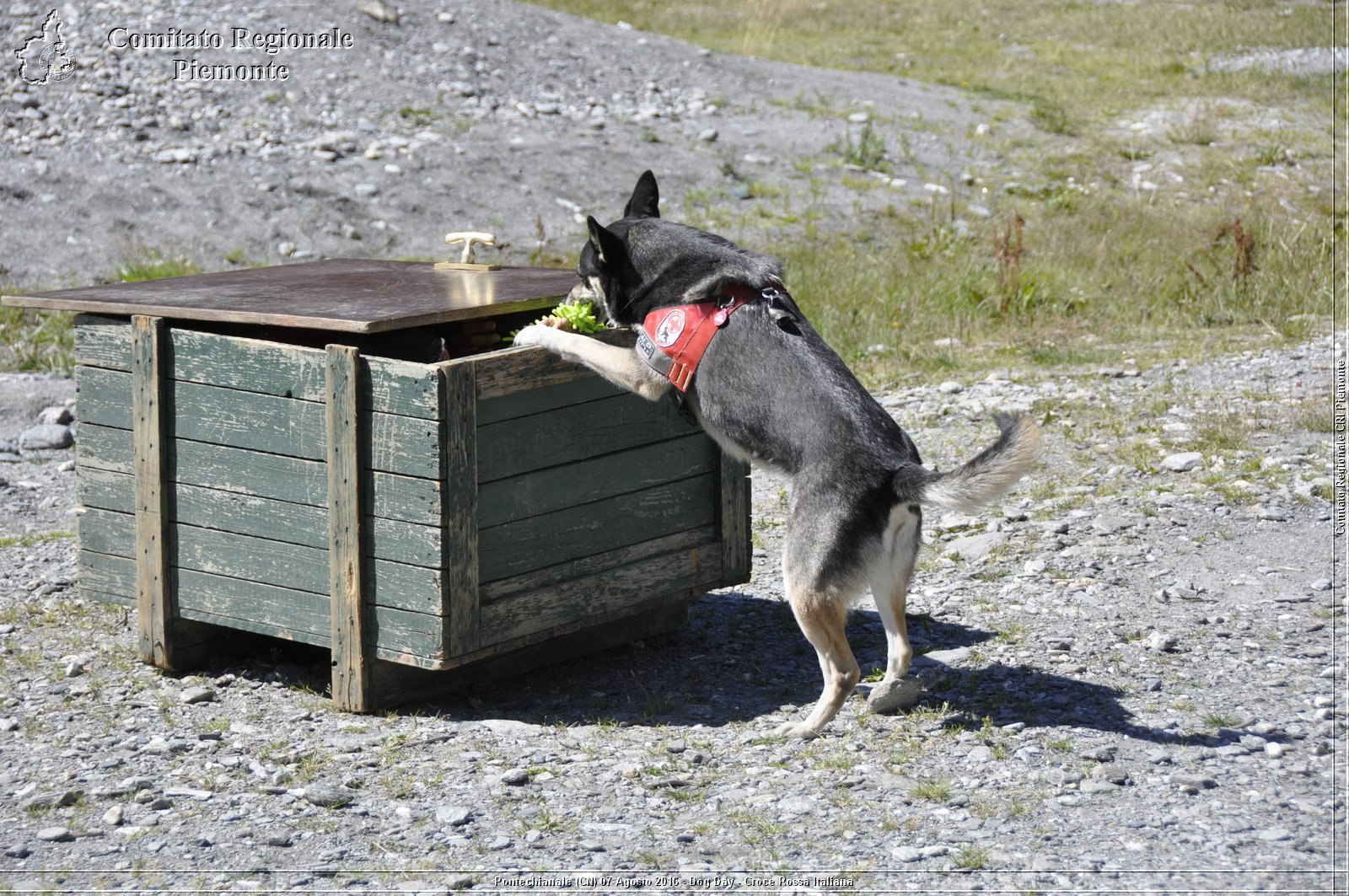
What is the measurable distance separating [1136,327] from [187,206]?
27.7 ft

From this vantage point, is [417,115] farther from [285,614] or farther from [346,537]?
[346,537]

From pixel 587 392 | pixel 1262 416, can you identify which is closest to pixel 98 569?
pixel 587 392

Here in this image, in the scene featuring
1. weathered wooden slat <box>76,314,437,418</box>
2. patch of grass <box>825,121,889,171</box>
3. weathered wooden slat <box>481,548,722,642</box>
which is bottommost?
weathered wooden slat <box>481,548,722,642</box>

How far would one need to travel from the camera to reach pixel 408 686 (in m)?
4.89

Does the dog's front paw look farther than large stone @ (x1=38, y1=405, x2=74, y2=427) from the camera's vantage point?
No

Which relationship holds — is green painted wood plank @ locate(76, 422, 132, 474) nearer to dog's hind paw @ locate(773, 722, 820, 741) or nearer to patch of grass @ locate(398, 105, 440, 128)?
dog's hind paw @ locate(773, 722, 820, 741)

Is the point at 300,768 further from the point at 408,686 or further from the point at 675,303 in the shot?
the point at 675,303

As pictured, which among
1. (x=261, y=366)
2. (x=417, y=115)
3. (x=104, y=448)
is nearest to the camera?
(x=261, y=366)

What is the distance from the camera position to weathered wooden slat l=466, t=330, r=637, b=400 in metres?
4.53

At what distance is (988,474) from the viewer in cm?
407

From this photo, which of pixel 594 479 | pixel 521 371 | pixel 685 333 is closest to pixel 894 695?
pixel 594 479

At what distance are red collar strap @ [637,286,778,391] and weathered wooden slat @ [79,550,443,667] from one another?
117cm

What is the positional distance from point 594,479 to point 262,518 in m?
1.21

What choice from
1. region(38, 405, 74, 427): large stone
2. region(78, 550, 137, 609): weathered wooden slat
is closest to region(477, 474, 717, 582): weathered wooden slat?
region(78, 550, 137, 609): weathered wooden slat
